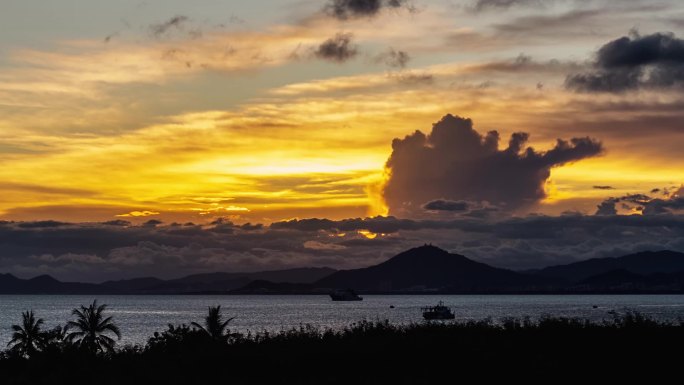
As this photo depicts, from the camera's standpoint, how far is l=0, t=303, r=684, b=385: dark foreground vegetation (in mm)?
29953

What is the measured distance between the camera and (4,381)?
3691 centimetres

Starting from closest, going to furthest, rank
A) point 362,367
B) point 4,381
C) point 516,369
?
1. point 516,369
2. point 362,367
3. point 4,381

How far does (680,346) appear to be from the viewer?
32500 mm

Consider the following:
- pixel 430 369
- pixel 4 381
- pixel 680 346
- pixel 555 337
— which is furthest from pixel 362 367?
pixel 4 381

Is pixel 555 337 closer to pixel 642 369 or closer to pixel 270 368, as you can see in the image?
pixel 642 369

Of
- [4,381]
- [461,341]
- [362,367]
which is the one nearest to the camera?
[362,367]

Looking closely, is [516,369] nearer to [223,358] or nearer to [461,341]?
[461,341]

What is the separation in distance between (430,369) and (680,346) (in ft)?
29.9

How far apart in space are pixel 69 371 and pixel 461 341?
15.4 meters

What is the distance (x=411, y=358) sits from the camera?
32906 millimetres

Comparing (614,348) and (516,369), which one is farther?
(614,348)

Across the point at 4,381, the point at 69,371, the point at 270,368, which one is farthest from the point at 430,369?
the point at 4,381

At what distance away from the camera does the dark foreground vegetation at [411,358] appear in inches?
1179

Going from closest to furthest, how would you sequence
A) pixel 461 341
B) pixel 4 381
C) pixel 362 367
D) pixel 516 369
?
pixel 516 369 → pixel 362 367 → pixel 461 341 → pixel 4 381
